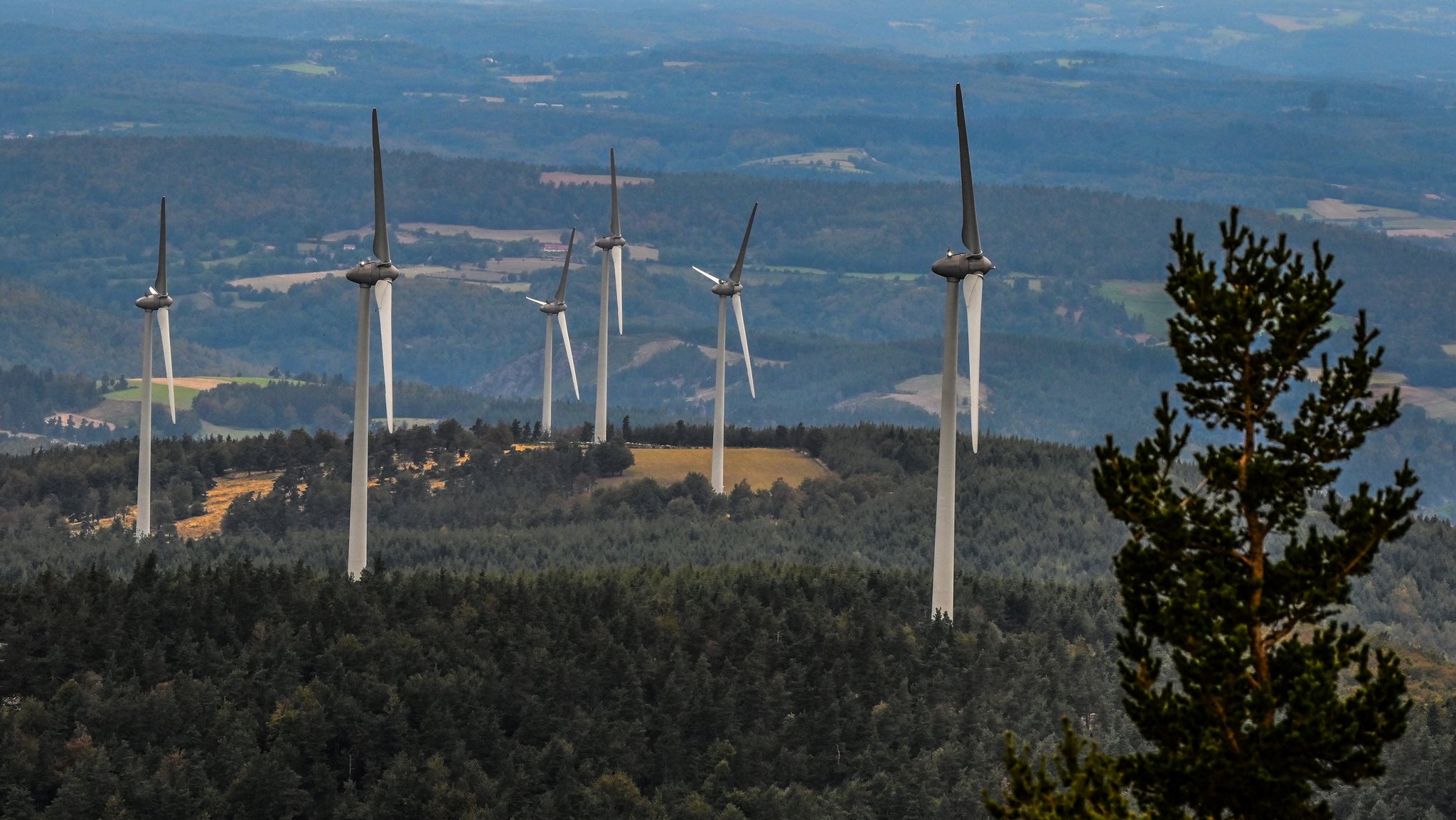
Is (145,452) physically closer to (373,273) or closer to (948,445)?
(373,273)

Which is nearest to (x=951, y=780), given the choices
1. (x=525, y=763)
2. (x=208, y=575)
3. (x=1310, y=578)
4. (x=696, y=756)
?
(x=696, y=756)

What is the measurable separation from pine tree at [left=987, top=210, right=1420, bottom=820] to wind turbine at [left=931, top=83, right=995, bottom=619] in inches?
2481

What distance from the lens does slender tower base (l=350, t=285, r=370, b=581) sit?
13112 cm

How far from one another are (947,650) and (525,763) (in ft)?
97.2

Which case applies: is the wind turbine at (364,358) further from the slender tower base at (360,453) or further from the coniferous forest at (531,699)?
the coniferous forest at (531,699)

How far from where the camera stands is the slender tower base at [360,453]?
131 m

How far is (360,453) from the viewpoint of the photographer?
131000 millimetres

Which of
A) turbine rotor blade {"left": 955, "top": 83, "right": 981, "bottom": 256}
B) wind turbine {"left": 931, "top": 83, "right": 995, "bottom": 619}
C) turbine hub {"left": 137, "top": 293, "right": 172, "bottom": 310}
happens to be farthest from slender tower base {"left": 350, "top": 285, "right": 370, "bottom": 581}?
turbine hub {"left": 137, "top": 293, "right": 172, "bottom": 310}

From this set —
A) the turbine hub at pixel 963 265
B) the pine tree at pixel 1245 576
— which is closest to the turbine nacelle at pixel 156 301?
the turbine hub at pixel 963 265

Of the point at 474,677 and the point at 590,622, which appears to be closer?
the point at 474,677

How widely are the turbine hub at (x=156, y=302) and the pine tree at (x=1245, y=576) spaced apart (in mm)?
136657

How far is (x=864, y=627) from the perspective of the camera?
138 metres

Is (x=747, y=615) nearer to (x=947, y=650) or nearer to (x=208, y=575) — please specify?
(x=947, y=650)

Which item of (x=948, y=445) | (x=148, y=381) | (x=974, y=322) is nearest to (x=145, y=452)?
(x=148, y=381)
